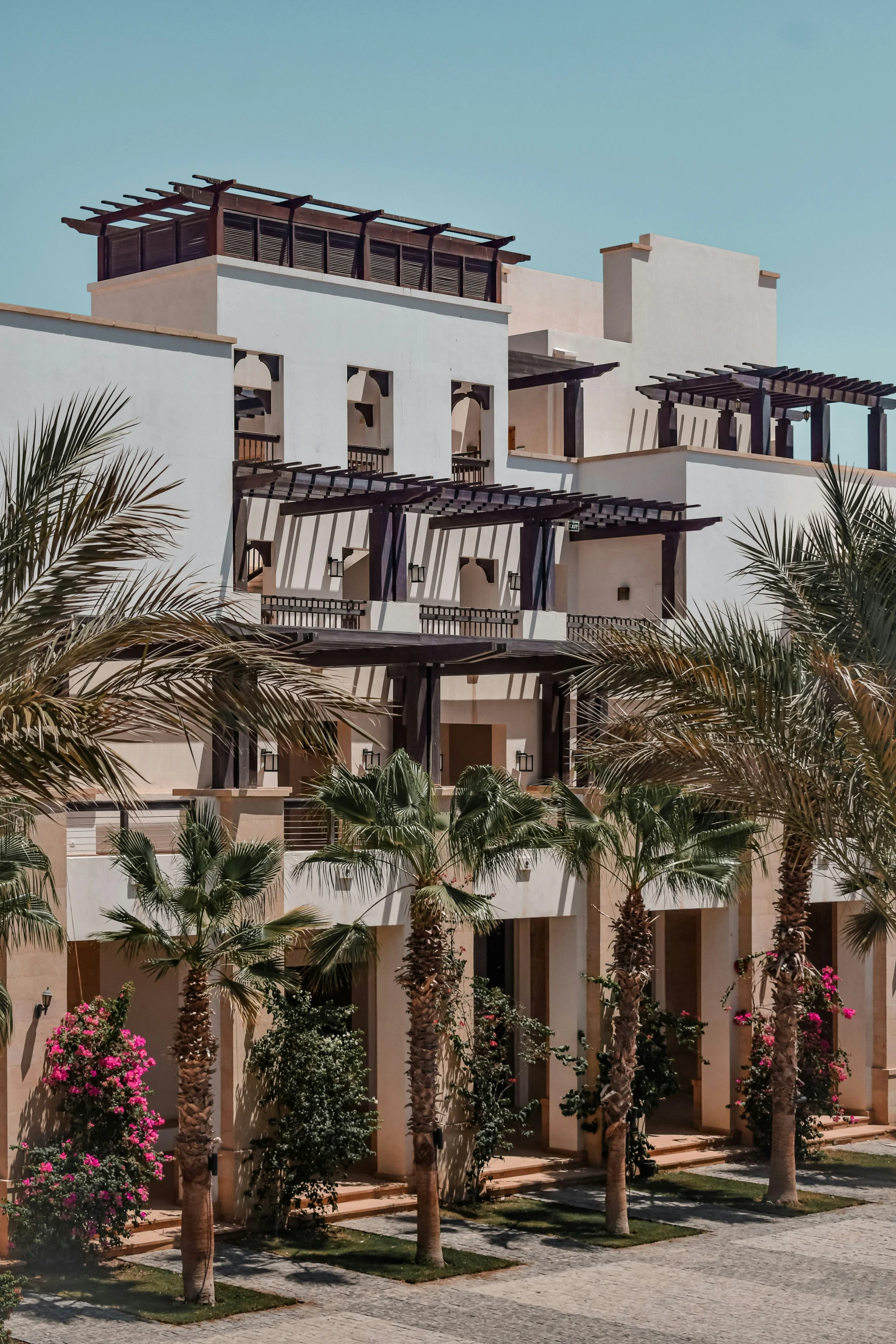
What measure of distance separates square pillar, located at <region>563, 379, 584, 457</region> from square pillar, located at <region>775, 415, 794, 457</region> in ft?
16.5

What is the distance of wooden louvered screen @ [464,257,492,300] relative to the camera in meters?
36.2

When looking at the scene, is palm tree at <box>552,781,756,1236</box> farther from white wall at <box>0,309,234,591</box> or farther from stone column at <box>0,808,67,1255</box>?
white wall at <box>0,309,234,591</box>

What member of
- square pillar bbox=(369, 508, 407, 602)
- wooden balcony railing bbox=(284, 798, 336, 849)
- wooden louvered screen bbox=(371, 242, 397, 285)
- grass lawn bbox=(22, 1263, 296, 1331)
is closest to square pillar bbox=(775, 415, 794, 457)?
wooden louvered screen bbox=(371, 242, 397, 285)

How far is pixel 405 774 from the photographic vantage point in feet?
73.4

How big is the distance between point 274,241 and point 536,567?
7.66m

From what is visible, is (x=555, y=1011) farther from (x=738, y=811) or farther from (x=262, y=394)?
(x=262, y=394)

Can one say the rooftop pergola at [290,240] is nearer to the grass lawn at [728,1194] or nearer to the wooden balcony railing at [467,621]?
the wooden balcony railing at [467,621]

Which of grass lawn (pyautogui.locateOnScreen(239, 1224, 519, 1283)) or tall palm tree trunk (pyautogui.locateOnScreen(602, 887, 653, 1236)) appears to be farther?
tall palm tree trunk (pyautogui.locateOnScreen(602, 887, 653, 1236))

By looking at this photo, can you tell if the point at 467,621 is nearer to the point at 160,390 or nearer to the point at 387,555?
the point at 387,555

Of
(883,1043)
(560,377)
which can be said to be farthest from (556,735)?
(560,377)

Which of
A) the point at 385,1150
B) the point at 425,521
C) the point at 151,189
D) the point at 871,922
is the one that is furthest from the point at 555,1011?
the point at 151,189

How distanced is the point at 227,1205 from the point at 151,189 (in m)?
18.1

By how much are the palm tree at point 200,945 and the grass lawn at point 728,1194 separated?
812 cm

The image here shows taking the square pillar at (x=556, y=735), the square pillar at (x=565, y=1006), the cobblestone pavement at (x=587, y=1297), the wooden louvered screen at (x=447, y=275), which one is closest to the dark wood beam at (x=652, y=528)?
the square pillar at (x=556, y=735)
